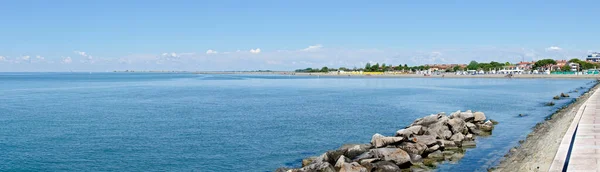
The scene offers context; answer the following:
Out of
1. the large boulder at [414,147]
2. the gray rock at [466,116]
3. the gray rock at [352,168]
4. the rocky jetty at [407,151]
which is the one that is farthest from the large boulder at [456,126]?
the gray rock at [352,168]

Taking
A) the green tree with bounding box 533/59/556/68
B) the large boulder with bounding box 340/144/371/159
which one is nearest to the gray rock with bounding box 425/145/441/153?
the large boulder with bounding box 340/144/371/159

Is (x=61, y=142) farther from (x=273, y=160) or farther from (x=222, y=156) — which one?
(x=273, y=160)

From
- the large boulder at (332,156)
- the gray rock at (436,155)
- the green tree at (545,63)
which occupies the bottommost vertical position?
the gray rock at (436,155)

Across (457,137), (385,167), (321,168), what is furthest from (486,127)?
(321,168)

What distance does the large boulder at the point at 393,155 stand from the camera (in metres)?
20.5

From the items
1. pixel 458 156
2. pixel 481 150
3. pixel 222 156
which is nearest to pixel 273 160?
pixel 222 156

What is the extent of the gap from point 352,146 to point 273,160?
3737 millimetres

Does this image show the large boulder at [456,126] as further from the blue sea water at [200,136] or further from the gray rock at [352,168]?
the gray rock at [352,168]

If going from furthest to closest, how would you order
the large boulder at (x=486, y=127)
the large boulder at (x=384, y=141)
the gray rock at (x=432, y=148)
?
the large boulder at (x=486, y=127), the large boulder at (x=384, y=141), the gray rock at (x=432, y=148)

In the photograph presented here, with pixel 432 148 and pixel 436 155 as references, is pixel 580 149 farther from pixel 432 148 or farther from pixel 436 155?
pixel 432 148

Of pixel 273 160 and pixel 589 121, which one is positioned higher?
pixel 589 121

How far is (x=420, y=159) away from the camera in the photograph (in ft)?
73.2

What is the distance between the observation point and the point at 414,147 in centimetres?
2316

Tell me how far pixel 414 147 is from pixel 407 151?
457 mm
